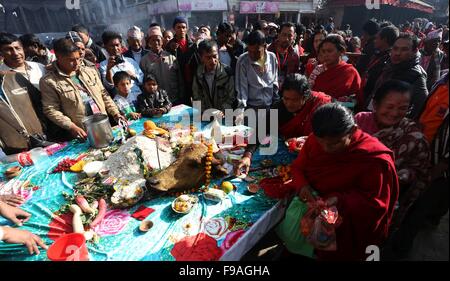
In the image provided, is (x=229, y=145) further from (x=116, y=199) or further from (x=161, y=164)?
(x=116, y=199)

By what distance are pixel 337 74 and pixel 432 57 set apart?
2.27 meters

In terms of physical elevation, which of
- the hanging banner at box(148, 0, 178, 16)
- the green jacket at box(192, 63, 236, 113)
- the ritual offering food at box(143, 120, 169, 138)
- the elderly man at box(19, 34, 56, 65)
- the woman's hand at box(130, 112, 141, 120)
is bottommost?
the woman's hand at box(130, 112, 141, 120)

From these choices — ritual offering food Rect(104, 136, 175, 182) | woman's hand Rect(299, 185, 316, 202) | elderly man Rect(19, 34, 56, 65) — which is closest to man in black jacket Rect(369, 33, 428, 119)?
woman's hand Rect(299, 185, 316, 202)

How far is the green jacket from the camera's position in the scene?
3.78m

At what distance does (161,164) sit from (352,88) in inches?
106

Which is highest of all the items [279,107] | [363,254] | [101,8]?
[101,8]

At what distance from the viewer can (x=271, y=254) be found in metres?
2.49

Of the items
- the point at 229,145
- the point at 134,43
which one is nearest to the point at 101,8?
the point at 134,43

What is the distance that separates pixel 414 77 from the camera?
2910mm

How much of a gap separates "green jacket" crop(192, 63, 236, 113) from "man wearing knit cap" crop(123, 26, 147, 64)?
1.44m

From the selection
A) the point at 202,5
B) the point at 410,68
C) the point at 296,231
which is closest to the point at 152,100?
the point at 296,231

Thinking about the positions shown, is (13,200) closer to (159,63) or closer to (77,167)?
(77,167)

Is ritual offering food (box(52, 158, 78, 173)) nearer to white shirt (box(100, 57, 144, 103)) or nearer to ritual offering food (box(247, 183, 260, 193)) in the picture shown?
white shirt (box(100, 57, 144, 103))

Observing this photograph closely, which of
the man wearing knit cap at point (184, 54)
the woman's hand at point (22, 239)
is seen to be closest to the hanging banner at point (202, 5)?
the man wearing knit cap at point (184, 54)
